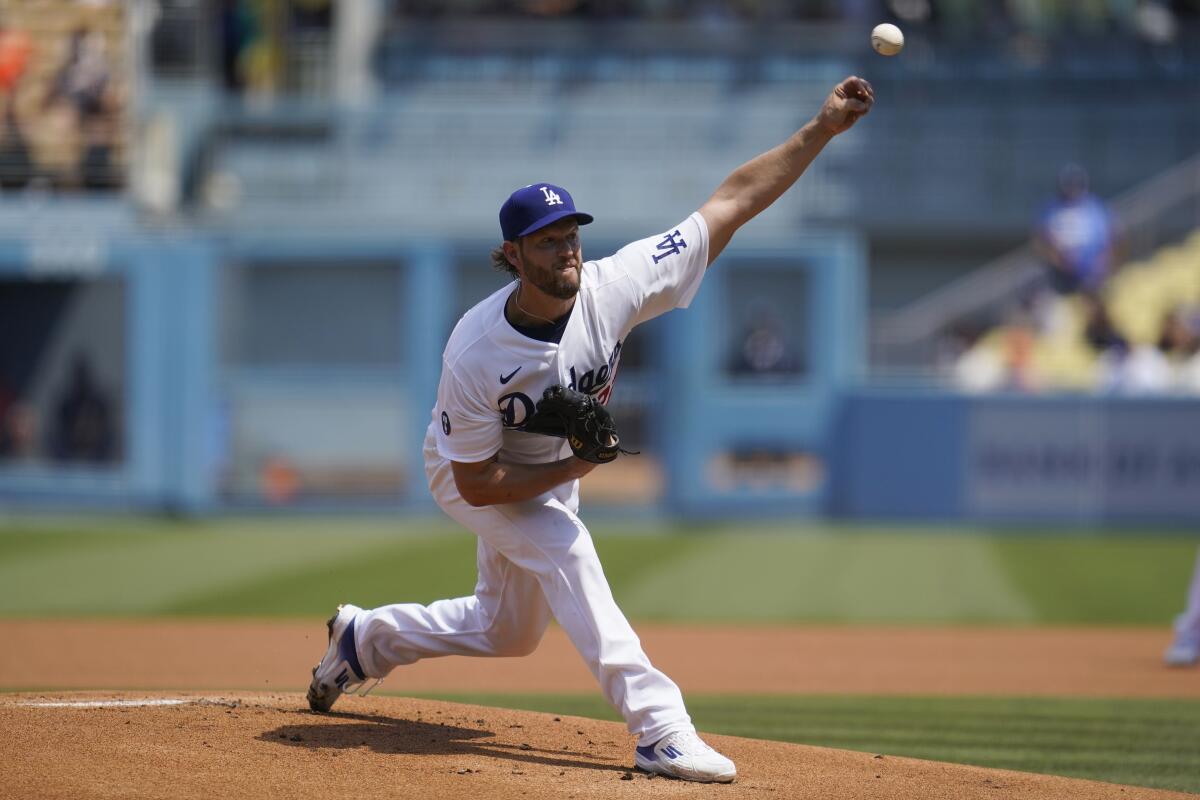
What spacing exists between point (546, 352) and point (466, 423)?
0.33 metres

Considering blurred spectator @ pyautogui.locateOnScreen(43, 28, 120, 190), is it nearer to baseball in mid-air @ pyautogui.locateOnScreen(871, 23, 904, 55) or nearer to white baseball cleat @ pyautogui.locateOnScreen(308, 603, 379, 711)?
white baseball cleat @ pyautogui.locateOnScreen(308, 603, 379, 711)

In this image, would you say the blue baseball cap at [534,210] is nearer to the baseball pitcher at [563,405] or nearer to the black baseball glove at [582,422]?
the baseball pitcher at [563,405]

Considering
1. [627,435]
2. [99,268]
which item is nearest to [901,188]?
[627,435]

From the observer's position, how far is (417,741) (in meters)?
5.46

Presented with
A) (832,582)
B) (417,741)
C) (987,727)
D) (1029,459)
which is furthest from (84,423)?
(417,741)

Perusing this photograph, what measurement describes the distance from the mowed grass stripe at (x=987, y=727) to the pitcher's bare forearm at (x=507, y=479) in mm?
1698

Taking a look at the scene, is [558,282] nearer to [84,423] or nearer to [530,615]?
[530,615]

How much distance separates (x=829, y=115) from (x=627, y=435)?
1299cm

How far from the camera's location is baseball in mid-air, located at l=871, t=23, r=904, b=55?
5.32 metres

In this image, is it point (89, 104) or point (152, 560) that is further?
point (89, 104)

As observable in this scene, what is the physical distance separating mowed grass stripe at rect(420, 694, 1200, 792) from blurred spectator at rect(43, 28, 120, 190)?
545 inches

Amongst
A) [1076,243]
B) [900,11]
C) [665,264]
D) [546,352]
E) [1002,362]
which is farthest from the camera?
[900,11]

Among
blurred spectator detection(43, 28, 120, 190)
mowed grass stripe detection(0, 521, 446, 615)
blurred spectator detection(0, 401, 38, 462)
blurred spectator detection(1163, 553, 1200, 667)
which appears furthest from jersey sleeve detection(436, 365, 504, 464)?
blurred spectator detection(43, 28, 120, 190)

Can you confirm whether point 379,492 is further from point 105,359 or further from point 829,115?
point 829,115
